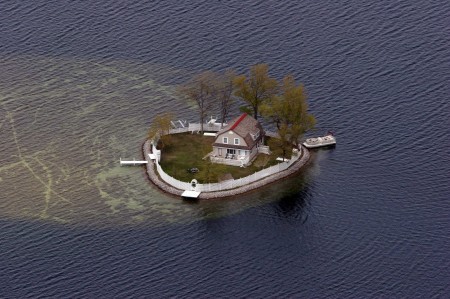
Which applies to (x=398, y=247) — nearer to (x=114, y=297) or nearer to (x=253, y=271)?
(x=253, y=271)

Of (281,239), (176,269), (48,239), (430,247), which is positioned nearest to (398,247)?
(430,247)

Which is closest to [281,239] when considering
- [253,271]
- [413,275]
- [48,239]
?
[253,271]

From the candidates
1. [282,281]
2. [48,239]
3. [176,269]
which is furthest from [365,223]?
[48,239]

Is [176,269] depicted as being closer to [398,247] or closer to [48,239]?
[48,239]

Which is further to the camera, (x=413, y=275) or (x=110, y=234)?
(x=110, y=234)

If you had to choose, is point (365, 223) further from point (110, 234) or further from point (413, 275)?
point (110, 234)

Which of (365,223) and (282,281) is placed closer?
(282,281)

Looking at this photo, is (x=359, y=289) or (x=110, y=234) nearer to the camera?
(x=359, y=289)
